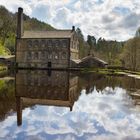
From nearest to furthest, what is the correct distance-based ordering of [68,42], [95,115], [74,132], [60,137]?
[60,137] → [74,132] → [95,115] → [68,42]

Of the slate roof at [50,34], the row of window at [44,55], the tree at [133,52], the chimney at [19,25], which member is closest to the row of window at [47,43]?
the slate roof at [50,34]

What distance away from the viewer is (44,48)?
94.4m

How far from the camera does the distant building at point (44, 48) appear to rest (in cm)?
9250

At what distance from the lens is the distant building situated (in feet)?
303

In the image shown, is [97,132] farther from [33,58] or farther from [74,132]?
[33,58]

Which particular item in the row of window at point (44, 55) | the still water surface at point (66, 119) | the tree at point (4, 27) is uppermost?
the tree at point (4, 27)

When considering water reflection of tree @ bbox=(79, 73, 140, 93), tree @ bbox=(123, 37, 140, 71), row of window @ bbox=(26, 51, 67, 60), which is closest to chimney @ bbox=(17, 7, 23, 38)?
row of window @ bbox=(26, 51, 67, 60)

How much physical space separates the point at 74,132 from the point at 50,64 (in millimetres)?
79085

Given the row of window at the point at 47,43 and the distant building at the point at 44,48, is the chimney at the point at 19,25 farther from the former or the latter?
the row of window at the point at 47,43

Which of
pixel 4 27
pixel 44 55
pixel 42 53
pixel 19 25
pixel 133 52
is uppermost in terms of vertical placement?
pixel 4 27

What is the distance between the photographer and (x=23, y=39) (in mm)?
95938

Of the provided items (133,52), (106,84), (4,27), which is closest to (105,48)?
(4,27)

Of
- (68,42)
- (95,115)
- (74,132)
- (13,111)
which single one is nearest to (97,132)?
(74,132)

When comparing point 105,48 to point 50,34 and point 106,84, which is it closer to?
point 50,34
